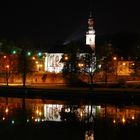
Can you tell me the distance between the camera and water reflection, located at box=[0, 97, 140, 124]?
38312 millimetres

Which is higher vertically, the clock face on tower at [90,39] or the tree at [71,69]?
the clock face on tower at [90,39]

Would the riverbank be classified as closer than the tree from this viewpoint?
Yes

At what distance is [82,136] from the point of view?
29281 millimetres

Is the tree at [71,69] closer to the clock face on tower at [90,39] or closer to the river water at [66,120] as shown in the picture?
the river water at [66,120]

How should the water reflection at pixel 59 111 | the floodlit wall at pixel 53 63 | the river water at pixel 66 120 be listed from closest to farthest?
the river water at pixel 66 120 < the water reflection at pixel 59 111 < the floodlit wall at pixel 53 63

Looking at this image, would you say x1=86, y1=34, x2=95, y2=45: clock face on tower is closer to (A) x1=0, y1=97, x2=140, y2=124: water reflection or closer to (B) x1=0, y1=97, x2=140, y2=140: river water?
(B) x1=0, y1=97, x2=140, y2=140: river water

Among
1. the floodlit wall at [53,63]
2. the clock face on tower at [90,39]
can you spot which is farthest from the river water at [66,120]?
the clock face on tower at [90,39]

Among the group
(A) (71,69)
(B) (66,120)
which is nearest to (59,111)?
(B) (66,120)

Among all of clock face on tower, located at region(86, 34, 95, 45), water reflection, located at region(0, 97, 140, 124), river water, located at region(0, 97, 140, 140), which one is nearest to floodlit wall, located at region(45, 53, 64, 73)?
clock face on tower, located at region(86, 34, 95, 45)

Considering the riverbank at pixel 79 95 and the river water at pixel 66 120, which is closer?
the river water at pixel 66 120

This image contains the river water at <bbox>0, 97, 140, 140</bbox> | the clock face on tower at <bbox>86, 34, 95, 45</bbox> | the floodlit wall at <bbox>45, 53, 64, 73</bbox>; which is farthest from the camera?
the clock face on tower at <bbox>86, 34, 95, 45</bbox>

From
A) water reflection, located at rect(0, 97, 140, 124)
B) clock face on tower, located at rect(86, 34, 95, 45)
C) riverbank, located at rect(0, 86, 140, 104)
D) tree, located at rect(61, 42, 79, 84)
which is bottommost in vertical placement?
water reflection, located at rect(0, 97, 140, 124)

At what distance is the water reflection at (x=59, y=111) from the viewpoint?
38.3 m

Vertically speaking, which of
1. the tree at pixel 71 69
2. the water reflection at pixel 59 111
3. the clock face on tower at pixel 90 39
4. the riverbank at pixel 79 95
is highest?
the clock face on tower at pixel 90 39
